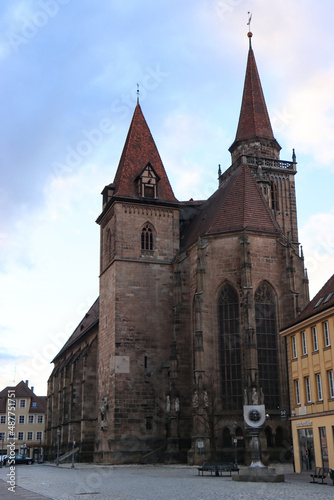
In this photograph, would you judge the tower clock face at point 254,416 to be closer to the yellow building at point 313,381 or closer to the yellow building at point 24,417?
the yellow building at point 313,381

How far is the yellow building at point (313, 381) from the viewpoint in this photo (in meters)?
26.3

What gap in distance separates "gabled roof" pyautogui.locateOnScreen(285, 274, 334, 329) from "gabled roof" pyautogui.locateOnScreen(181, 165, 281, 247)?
416 inches

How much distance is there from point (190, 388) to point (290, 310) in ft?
27.6

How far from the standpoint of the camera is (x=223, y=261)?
41.0m

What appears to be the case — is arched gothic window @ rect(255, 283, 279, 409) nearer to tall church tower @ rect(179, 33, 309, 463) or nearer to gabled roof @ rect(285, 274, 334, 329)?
tall church tower @ rect(179, 33, 309, 463)

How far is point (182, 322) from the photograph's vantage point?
1678 inches

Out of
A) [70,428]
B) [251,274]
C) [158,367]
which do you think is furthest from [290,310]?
[70,428]

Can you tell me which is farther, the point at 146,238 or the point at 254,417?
the point at 146,238

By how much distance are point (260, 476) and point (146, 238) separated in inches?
1053

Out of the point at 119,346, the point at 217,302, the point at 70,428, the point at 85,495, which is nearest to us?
the point at 85,495

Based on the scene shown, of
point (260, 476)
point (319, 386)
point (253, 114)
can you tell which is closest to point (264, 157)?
point (253, 114)

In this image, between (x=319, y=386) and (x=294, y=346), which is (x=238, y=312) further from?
(x=319, y=386)

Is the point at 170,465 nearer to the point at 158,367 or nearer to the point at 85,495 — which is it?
the point at 158,367

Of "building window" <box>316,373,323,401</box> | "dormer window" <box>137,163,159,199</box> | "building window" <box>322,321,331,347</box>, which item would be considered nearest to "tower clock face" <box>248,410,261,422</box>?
"building window" <box>316,373,323,401</box>
